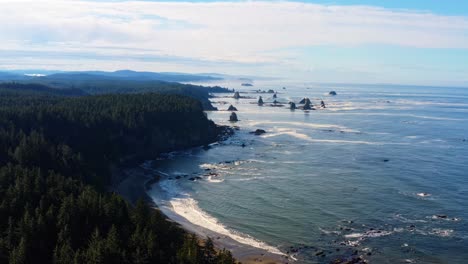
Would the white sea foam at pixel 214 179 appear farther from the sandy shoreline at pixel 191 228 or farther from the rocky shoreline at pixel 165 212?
the sandy shoreline at pixel 191 228

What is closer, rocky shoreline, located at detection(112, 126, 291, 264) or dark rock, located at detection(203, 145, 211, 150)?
rocky shoreline, located at detection(112, 126, 291, 264)

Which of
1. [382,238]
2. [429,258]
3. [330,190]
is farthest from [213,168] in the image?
[429,258]

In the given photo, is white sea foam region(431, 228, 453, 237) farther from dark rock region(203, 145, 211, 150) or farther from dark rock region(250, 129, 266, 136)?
dark rock region(250, 129, 266, 136)

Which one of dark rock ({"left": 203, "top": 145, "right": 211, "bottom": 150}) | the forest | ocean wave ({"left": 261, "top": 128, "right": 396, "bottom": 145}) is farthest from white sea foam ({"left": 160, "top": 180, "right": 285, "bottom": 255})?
ocean wave ({"left": 261, "top": 128, "right": 396, "bottom": 145})

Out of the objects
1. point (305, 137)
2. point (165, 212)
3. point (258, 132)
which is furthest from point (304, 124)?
point (165, 212)

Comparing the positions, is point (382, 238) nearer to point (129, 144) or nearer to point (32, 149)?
point (32, 149)

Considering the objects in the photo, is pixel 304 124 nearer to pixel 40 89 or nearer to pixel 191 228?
pixel 191 228

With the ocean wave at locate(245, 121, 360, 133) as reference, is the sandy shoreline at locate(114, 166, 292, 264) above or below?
below
